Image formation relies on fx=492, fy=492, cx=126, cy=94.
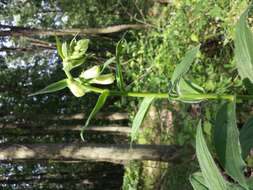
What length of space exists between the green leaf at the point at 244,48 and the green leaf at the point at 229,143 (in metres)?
0.13

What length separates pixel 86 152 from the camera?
14.4ft

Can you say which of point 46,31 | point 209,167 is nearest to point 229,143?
point 209,167

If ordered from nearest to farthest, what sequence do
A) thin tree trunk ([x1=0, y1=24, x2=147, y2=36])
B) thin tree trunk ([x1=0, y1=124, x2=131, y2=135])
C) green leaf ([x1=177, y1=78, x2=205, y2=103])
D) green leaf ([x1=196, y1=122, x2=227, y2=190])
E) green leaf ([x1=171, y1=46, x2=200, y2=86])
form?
green leaf ([x1=196, y1=122, x2=227, y2=190])
green leaf ([x1=171, y1=46, x2=200, y2=86])
green leaf ([x1=177, y1=78, x2=205, y2=103])
thin tree trunk ([x1=0, y1=24, x2=147, y2=36])
thin tree trunk ([x1=0, y1=124, x2=131, y2=135])

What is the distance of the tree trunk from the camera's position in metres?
4.38

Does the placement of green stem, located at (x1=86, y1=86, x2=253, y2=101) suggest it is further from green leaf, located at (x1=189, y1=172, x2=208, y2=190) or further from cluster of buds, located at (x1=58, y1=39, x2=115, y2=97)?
green leaf, located at (x1=189, y1=172, x2=208, y2=190)

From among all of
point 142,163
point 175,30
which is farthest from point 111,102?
point 175,30

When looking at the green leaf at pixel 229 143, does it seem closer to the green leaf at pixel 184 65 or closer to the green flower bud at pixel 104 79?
the green leaf at pixel 184 65

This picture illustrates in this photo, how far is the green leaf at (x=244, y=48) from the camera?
1.11 metres

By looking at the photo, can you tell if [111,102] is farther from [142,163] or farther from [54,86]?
[54,86]

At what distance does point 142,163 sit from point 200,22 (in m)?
3.52

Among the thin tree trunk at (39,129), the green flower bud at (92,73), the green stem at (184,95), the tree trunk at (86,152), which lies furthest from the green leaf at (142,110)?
the thin tree trunk at (39,129)

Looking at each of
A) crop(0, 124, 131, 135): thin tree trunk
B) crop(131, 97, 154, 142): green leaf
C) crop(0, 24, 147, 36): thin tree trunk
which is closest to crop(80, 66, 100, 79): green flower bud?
crop(131, 97, 154, 142): green leaf

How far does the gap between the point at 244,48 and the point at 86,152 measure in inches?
133

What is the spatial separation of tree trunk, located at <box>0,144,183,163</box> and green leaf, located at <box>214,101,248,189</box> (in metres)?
3.30
